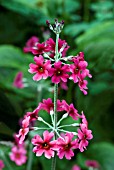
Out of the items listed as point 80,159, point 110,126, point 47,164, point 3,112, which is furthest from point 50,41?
point 110,126

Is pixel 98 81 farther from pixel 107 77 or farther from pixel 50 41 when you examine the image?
pixel 50 41

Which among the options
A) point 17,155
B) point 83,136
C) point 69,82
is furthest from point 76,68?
point 69,82

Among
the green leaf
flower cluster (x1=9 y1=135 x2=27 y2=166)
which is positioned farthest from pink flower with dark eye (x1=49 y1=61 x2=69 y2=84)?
the green leaf

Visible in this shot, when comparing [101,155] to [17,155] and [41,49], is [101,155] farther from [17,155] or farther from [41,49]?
[41,49]

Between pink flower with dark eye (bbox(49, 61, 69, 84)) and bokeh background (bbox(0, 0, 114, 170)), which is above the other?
bokeh background (bbox(0, 0, 114, 170))

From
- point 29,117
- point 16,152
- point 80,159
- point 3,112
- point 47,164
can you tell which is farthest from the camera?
point 80,159

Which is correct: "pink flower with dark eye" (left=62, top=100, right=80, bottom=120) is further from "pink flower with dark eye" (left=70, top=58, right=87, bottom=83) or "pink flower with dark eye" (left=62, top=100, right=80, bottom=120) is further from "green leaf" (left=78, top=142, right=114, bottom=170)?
"green leaf" (left=78, top=142, right=114, bottom=170)

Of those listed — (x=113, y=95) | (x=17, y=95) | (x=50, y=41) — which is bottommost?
(x=50, y=41)

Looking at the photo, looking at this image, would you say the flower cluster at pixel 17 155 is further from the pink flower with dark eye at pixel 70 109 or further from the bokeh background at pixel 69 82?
the pink flower with dark eye at pixel 70 109
